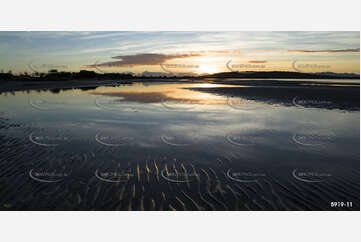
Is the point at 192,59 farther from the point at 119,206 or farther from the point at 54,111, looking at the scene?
the point at 54,111

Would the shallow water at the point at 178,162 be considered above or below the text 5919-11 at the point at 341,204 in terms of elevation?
above

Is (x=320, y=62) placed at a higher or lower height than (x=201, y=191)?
higher

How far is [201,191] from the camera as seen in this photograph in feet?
18.0

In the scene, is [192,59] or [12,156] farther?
[192,59]

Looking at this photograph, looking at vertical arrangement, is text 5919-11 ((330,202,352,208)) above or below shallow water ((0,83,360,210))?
below

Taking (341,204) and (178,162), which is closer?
(341,204)

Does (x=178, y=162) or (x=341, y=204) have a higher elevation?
(x=178, y=162)

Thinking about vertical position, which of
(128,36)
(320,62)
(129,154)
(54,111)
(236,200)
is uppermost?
(128,36)

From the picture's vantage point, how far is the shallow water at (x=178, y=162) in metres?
5.21

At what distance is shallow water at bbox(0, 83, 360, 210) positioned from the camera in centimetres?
521

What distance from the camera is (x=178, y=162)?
676 cm

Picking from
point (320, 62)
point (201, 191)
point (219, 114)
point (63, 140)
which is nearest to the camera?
point (201, 191)

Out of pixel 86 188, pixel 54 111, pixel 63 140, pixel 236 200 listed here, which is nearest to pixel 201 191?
pixel 236 200

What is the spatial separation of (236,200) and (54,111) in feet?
36.9
